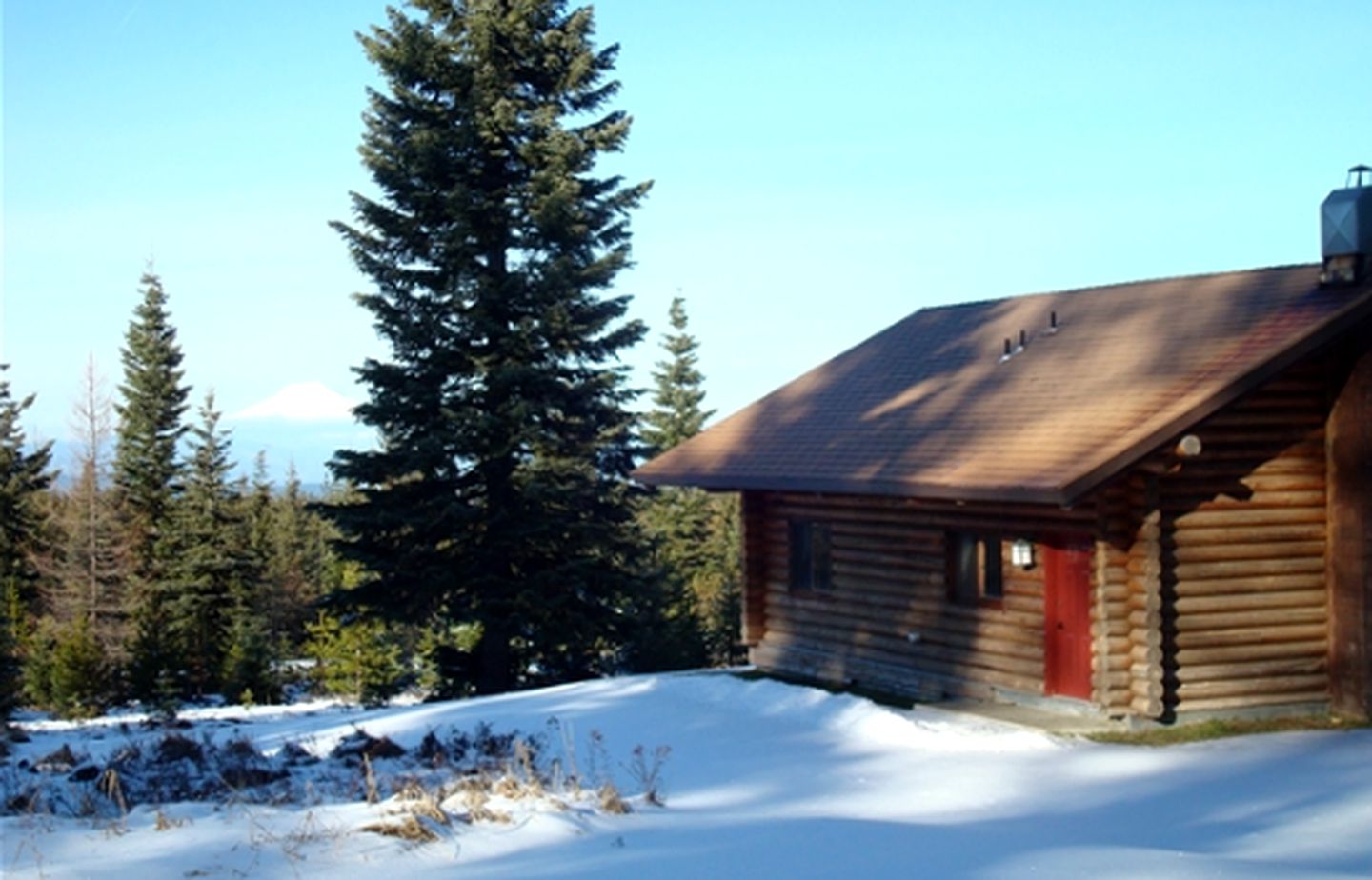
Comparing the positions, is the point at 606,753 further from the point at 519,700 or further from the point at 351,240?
the point at 351,240

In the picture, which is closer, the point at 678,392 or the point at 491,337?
the point at 491,337

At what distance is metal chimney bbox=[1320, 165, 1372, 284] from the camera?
15289mm

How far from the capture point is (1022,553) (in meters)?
15.9

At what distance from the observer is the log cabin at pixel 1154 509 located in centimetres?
1467

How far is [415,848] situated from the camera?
762cm

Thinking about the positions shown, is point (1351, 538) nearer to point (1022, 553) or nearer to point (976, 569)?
point (1022, 553)

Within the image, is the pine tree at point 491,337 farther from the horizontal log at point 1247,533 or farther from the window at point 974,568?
the horizontal log at point 1247,533

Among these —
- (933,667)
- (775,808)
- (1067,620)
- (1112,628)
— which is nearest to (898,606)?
(933,667)

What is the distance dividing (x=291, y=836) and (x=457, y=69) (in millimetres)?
19631

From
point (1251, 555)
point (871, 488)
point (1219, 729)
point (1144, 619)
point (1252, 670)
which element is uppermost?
point (871, 488)

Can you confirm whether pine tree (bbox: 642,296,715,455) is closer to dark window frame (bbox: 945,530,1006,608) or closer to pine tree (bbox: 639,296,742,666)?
pine tree (bbox: 639,296,742,666)

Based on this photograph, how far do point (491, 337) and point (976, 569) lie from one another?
444 inches

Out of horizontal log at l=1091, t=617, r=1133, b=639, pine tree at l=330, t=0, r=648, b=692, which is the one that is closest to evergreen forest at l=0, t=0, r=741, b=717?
pine tree at l=330, t=0, r=648, b=692

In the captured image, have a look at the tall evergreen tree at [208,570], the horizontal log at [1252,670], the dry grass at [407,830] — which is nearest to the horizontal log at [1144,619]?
the horizontal log at [1252,670]
